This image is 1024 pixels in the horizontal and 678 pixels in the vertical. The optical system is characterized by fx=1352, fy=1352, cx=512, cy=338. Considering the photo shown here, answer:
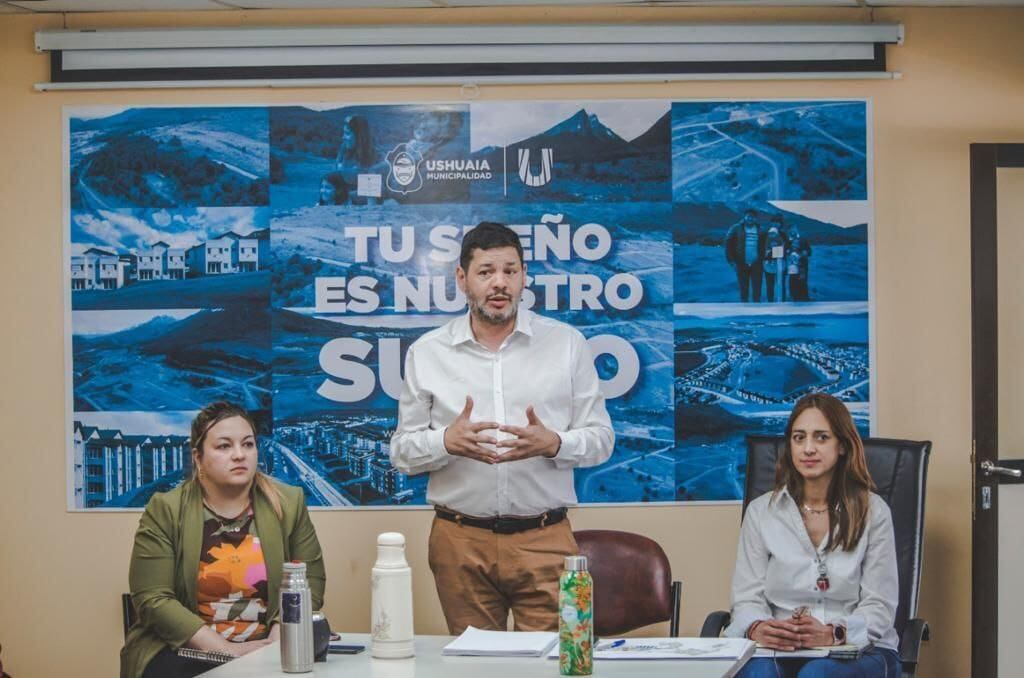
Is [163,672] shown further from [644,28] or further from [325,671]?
[644,28]

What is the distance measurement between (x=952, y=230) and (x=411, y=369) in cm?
239

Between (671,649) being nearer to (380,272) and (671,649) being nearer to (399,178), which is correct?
(380,272)

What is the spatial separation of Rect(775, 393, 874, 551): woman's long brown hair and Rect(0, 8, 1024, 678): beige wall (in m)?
1.10

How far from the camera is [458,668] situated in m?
3.01

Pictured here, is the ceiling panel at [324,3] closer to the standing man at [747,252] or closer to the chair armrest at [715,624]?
the standing man at [747,252]

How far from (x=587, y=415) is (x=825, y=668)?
1.04m

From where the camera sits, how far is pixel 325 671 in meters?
3.01

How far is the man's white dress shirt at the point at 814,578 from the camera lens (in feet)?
13.2

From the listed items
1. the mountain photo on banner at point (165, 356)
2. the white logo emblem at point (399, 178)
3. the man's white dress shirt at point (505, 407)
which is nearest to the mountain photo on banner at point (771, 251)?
the white logo emblem at point (399, 178)

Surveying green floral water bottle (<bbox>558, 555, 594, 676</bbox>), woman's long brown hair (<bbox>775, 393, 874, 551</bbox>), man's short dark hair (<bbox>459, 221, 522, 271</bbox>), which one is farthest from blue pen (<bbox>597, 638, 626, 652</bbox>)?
man's short dark hair (<bbox>459, 221, 522, 271</bbox>)

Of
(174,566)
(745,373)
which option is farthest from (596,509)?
(174,566)

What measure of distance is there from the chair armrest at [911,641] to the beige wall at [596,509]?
123 centimetres

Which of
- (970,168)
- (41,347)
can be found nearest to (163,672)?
(41,347)

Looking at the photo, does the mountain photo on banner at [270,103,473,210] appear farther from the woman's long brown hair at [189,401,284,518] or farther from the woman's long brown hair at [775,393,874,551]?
the woman's long brown hair at [775,393,874,551]
